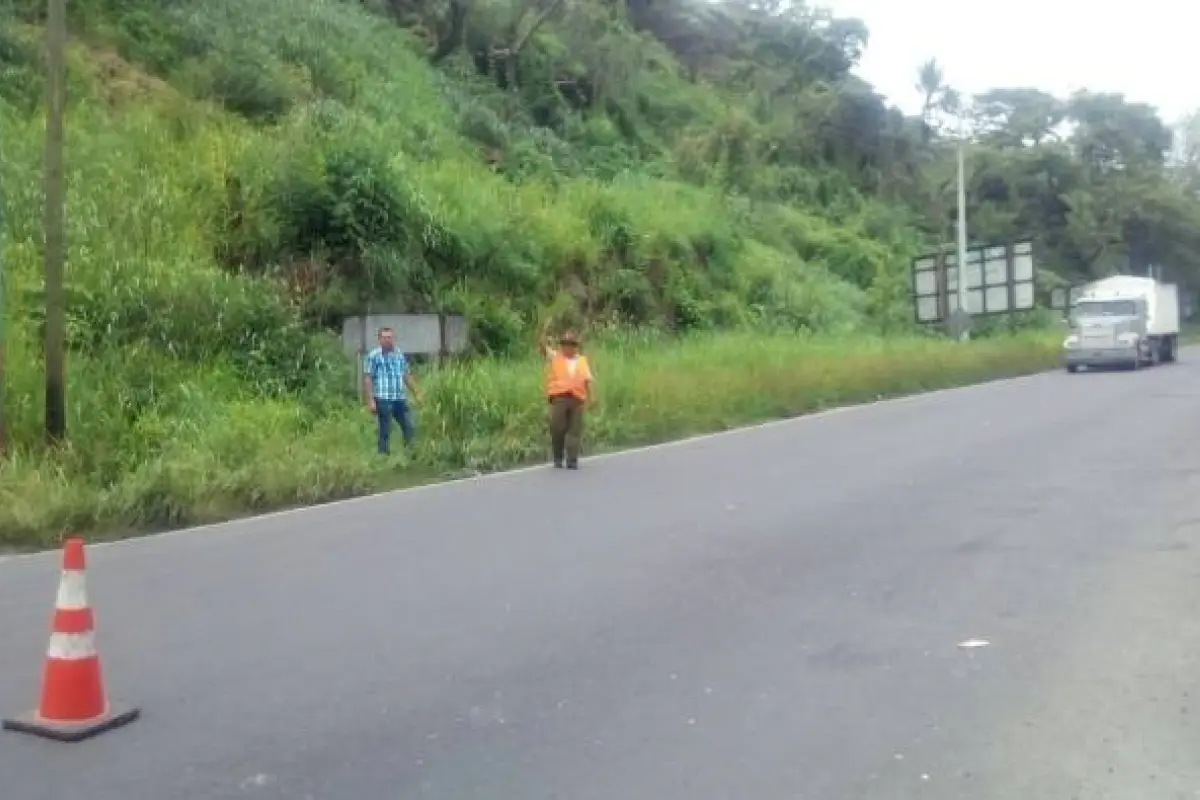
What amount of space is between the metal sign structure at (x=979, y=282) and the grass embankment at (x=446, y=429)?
947 centimetres

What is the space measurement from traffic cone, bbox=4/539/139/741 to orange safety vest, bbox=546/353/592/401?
10564 mm

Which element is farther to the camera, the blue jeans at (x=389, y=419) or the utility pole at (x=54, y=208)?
the blue jeans at (x=389, y=419)

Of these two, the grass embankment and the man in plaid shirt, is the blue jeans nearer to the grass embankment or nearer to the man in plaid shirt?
the man in plaid shirt

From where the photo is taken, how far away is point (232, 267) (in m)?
21.8

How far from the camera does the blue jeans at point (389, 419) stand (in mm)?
16547

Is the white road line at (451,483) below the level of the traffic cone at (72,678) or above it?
below

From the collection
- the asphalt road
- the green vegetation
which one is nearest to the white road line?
the asphalt road

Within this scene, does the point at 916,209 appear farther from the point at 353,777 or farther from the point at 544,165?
the point at 353,777

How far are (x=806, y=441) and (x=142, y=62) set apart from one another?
48.4 feet

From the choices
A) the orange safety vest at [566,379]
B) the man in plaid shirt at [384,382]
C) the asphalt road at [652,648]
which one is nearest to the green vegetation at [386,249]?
the man in plaid shirt at [384,382]

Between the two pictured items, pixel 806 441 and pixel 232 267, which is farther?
pixel 232 267

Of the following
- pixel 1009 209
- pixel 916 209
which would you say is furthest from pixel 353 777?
pixel 1009 209

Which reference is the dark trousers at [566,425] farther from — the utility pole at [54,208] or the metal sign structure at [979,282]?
the metal sign structure at [979,282]

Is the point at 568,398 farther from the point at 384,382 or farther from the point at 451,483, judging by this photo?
the point at 384,382
